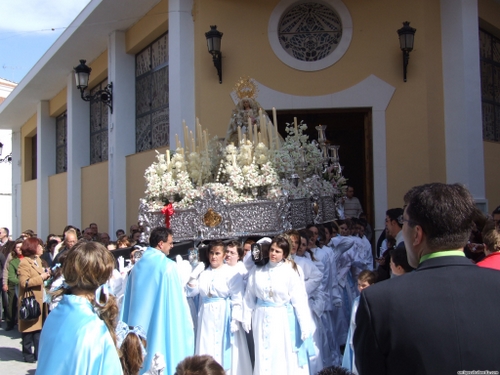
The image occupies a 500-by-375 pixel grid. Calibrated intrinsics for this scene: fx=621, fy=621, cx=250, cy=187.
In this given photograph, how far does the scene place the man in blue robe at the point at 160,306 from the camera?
5.63m

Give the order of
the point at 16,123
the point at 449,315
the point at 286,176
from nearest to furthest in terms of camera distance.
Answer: the point at 449,315, the point at 286,176, the point at 16,123

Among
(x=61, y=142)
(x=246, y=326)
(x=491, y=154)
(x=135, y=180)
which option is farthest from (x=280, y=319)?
(x=61, y=142)

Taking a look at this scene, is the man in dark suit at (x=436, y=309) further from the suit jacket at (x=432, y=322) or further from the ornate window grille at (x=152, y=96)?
the ornate window grille at (x=152, y=96)

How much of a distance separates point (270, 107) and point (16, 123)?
1627 centimetres

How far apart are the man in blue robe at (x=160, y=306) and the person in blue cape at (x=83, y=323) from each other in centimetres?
277

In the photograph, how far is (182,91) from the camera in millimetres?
10133

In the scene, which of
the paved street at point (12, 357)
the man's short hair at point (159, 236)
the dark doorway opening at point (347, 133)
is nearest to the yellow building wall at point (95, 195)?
the paved street at point (12, 357)

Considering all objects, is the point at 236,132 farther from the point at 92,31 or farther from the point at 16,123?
the point at 16,123

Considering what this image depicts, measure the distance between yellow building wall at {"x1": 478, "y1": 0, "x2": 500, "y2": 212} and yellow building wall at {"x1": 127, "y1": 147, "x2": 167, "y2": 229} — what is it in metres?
5.99

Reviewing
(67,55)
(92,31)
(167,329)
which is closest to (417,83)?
(167,329)

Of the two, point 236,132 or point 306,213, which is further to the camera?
point 236,132

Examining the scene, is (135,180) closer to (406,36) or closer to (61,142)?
(406,36)

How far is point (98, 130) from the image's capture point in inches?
619

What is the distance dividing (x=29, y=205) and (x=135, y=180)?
1170 centimetres
